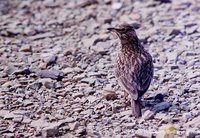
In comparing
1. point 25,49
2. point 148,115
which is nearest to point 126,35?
point 148,115

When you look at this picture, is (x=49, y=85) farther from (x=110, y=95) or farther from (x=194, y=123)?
(x=194, y=123)

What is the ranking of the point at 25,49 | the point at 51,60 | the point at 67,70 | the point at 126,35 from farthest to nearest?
the point at 25,49 → the point at 51,60 → the point at 67,70 → the point at 126,35

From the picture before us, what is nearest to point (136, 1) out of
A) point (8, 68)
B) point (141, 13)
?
point (141, 13)

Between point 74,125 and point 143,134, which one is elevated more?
point 74,125

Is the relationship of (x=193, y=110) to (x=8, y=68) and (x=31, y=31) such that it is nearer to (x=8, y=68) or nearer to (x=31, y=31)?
(x=8, y=68)

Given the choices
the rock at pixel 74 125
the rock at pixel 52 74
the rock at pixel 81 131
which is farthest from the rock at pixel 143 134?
the rock at pixel 52 74

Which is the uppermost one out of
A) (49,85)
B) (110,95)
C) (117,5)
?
(117,5)

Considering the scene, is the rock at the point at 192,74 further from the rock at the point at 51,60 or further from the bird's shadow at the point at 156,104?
the rock at the point at 51,60
